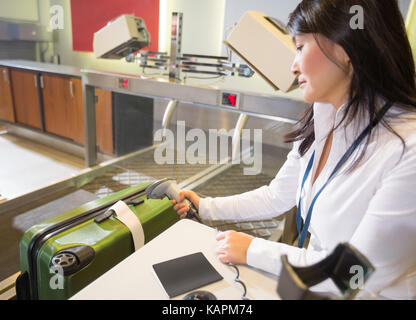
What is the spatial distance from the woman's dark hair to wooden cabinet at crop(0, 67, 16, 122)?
3.91 metres

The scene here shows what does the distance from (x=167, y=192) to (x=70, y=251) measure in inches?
14.5

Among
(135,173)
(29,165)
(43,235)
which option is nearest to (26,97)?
(29,165)

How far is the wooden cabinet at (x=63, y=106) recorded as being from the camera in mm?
3219

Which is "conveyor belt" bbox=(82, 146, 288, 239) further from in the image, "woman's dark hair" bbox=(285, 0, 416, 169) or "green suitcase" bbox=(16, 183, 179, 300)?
"woman's dark hair" bbox=(285, 0, 416, 169)

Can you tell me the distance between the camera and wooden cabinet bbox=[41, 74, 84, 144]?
3219 millimetres

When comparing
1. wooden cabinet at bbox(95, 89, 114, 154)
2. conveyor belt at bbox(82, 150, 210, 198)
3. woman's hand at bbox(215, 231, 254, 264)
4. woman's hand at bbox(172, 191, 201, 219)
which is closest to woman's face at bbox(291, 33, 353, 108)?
→ woman's hand at bbox(215, 231, 254, 264)

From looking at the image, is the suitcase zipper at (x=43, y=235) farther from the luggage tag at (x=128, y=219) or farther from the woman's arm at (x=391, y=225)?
the woman's arm at (x=391, y=225)

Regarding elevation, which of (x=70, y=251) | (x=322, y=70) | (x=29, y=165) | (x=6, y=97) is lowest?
(x=29, y=165)

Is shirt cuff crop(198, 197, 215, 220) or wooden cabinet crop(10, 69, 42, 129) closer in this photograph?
shirt cuff crop(198, 197, 215, 220)

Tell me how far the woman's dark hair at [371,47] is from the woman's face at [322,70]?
1 cm

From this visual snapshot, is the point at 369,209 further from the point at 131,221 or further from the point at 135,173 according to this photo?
the point at 135,173

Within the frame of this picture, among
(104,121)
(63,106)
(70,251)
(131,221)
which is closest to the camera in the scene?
(70,251)

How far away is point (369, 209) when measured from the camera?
0.64 meters

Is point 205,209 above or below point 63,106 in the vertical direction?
above
